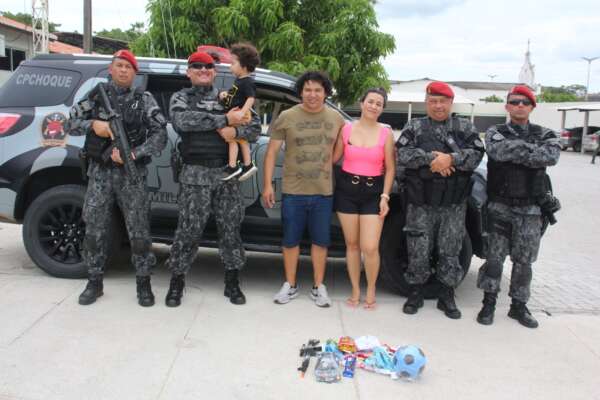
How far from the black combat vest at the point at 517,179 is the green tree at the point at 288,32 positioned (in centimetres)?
588

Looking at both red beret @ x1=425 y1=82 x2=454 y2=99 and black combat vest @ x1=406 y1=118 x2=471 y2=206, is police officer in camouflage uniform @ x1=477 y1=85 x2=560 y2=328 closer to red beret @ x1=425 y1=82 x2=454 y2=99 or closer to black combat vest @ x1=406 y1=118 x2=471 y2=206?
black combat vest @ x1=406 y1=118 x2=471 y2=206

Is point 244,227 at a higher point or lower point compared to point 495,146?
lower

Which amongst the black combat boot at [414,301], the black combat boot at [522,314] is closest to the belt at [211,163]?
the black combat boot at [414,301]

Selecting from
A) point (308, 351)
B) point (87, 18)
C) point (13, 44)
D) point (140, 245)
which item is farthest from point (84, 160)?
point (13, 44)

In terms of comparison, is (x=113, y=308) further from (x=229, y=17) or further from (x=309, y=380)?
(x=229, y=17)

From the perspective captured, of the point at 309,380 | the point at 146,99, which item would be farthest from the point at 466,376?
the point at 146,99

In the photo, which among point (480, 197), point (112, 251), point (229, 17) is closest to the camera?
point (480, 197)

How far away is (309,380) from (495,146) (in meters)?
2.07

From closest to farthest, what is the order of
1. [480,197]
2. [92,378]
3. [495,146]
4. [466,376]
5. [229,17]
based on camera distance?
[92,378]
[466,376]
[495,146]
[480,197]
[229,17]

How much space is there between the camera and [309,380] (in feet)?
10.0

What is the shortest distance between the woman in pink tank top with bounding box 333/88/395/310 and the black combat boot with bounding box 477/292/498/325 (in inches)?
35.3

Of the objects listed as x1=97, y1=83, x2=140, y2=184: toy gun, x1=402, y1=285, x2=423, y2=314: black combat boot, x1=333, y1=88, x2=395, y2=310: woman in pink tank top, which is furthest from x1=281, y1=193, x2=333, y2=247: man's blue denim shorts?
x1=97, y1=83, x2=140, y2=184: toy gun

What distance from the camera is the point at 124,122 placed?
392 cm

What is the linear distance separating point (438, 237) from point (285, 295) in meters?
1.26
